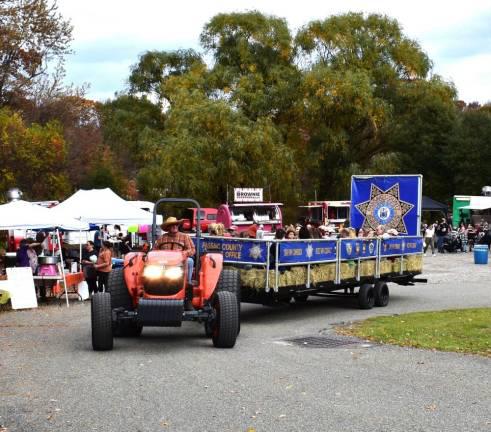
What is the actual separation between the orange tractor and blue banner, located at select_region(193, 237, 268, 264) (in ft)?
7.03

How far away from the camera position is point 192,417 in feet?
24.6

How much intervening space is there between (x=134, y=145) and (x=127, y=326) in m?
44.3

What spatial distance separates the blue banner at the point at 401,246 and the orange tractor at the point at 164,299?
6.42 metres

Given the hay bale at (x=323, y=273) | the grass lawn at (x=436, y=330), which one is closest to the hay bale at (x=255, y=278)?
the hay bale at (x=323, y=273)

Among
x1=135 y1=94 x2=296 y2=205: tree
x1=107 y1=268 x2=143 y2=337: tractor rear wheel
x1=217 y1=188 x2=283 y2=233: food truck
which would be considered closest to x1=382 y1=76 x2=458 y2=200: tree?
x1=135 y1=94 x2=296 y2=205: tree

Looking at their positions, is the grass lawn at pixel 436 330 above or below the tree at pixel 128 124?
below

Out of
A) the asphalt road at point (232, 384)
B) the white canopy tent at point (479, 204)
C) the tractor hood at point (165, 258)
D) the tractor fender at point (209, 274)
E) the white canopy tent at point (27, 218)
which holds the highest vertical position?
the white canopy tent at point (479, 204)

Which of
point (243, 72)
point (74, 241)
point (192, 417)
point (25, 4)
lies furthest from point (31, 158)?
point (243, 72)

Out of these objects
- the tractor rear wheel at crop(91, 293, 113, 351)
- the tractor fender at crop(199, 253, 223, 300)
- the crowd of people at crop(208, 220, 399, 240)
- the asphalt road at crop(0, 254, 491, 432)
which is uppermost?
the crowd of people at crop(208, 220, 399, 240)

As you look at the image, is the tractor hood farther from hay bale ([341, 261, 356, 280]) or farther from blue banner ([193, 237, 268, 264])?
hay bale ([341, 261, 356, 280])

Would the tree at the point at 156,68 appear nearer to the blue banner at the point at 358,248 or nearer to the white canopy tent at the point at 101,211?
the white canopy tent at the point at 101,211

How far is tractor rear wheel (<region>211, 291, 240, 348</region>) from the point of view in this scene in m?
11.6

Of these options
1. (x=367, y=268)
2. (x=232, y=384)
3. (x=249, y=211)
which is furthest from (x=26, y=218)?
(x=249, y=211)

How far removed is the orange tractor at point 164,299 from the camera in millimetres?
11250
